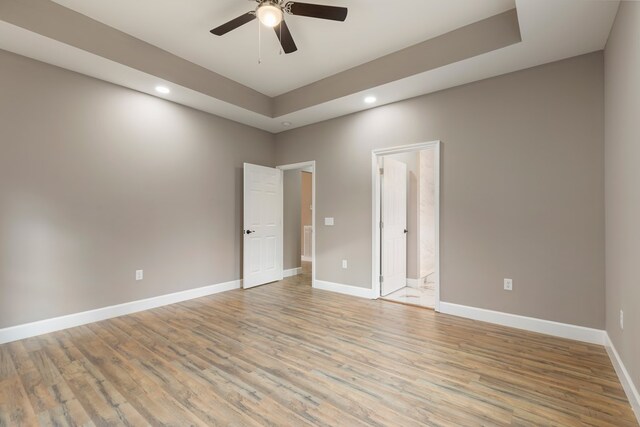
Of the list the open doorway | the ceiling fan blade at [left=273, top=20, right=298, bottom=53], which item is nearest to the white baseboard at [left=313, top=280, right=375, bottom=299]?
the open doorway

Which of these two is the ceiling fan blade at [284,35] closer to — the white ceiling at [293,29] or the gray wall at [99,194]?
the white ceiling at [293,29]

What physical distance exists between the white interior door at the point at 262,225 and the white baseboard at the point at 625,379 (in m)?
4.35

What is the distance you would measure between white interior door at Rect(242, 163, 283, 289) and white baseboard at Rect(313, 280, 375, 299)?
3.11ft

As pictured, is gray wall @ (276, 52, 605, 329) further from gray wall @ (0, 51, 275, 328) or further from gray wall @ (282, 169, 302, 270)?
gray wall @ (0, 51, 275, 328)

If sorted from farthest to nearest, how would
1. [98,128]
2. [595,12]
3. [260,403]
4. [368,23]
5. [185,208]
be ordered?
[185,208] → [98,128] → [368,23] → [595,12] → [260,403]

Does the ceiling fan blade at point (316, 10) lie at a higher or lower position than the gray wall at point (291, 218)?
higher

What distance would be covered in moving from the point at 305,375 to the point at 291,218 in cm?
394

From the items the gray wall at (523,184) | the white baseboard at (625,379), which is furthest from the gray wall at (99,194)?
the white baseboard at (625,379)

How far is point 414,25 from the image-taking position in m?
2.98

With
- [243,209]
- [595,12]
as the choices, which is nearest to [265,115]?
[243,209]

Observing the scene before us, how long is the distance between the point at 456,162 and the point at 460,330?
6.30 ft

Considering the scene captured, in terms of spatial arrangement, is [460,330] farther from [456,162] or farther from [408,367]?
[456,162]

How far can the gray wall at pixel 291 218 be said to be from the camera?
5.84 metres

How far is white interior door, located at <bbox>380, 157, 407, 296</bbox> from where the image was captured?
174 inches
